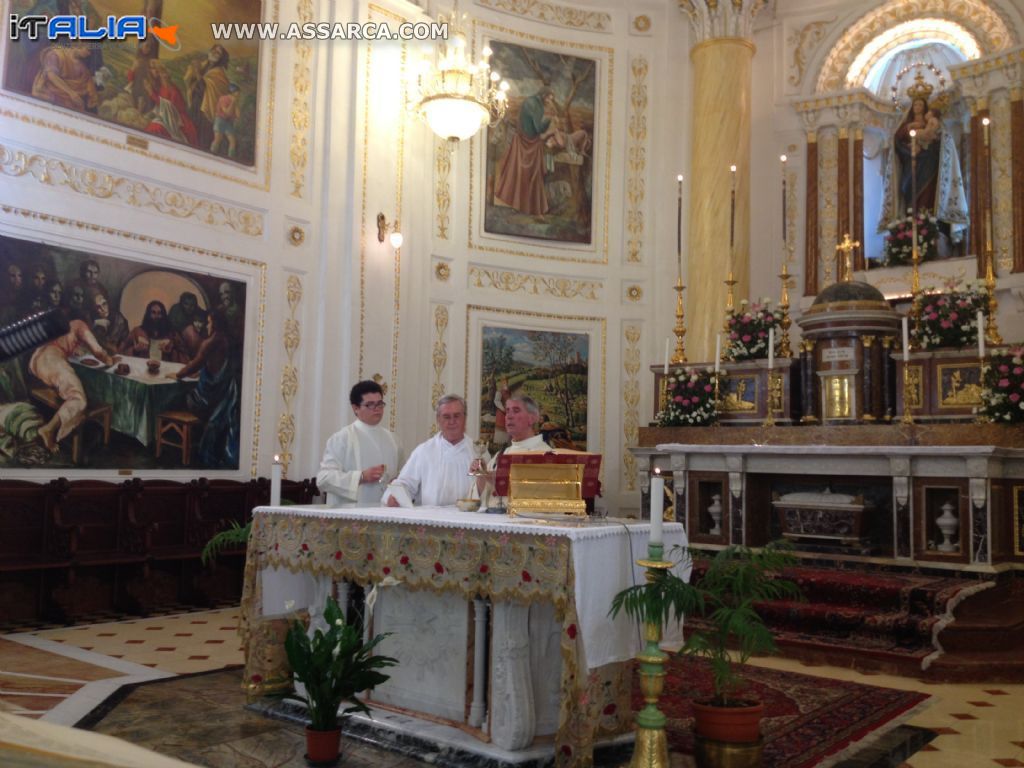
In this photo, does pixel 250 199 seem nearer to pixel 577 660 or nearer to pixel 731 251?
pixel 731 251

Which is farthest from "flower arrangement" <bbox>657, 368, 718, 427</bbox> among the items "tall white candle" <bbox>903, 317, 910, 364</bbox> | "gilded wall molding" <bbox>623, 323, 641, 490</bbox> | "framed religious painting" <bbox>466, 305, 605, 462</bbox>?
"gilded wall molding" <bbox>623, 323, 641, 490</bbox>

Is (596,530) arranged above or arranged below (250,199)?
below

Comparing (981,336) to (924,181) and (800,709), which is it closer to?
(800,709)

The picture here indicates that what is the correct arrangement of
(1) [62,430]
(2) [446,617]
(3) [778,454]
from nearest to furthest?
(2) [446,617]
(1) [62,430]
(3) [778,454]

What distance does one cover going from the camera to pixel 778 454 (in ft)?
31.7

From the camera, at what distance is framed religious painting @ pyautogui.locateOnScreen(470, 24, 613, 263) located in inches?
551

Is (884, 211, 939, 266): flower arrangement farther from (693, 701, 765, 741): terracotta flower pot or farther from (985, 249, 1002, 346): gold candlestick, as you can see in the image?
(693, 701, 765, 741): terracotta flower pot

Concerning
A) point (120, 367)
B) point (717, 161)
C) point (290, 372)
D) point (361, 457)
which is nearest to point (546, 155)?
point (717, 161)

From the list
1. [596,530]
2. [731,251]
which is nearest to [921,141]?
[731,251]

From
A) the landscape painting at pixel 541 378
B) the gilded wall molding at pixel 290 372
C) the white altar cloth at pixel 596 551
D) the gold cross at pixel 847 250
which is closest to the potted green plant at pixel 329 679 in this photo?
the white altar cloth at pixel 596 551

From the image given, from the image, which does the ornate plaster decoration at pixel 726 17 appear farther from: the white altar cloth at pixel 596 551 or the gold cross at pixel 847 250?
the white altar cloth at pixel 596 551

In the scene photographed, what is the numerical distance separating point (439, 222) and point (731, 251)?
4082mm

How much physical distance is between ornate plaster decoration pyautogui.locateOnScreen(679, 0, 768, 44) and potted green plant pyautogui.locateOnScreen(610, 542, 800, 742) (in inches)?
441

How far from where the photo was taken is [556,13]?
14.5 meters
